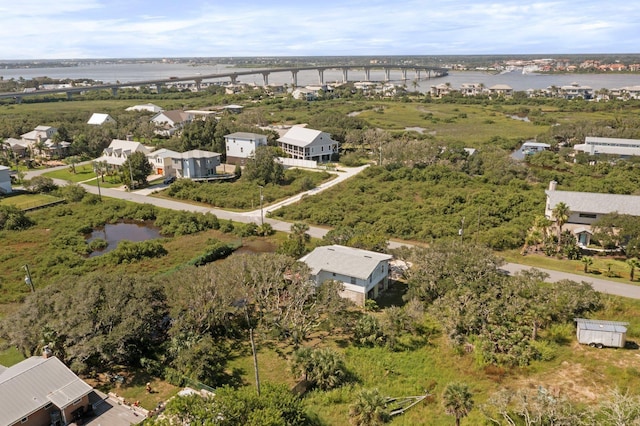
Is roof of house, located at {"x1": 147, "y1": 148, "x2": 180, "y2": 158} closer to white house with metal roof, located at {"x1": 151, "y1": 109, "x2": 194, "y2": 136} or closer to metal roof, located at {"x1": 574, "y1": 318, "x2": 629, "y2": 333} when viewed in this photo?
white house with metal roof, located at {"x1": 151, "y1": 109, "x2": 194, "y2": 136}

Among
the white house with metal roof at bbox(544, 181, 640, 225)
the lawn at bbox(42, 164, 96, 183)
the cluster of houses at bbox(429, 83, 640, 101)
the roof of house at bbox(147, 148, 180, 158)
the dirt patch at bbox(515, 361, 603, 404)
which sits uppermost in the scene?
the cluster of houses at bbox(429, 83, 640, 101)

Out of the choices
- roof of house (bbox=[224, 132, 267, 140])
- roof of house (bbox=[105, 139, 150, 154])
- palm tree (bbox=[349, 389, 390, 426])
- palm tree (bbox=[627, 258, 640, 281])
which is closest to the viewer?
palm tree (bbox=[349, 389, 390, 426])

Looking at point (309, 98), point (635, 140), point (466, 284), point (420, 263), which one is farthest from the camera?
point (309, 98)

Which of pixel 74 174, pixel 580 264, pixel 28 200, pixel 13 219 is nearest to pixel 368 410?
pixel 580 264

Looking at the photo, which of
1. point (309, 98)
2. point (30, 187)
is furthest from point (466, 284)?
point (309, 98)

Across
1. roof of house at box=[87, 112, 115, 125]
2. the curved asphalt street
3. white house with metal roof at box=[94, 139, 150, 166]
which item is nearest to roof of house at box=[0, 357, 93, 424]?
the curved asphalt street

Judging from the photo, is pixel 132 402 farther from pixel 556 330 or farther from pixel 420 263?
pixel 556 330
